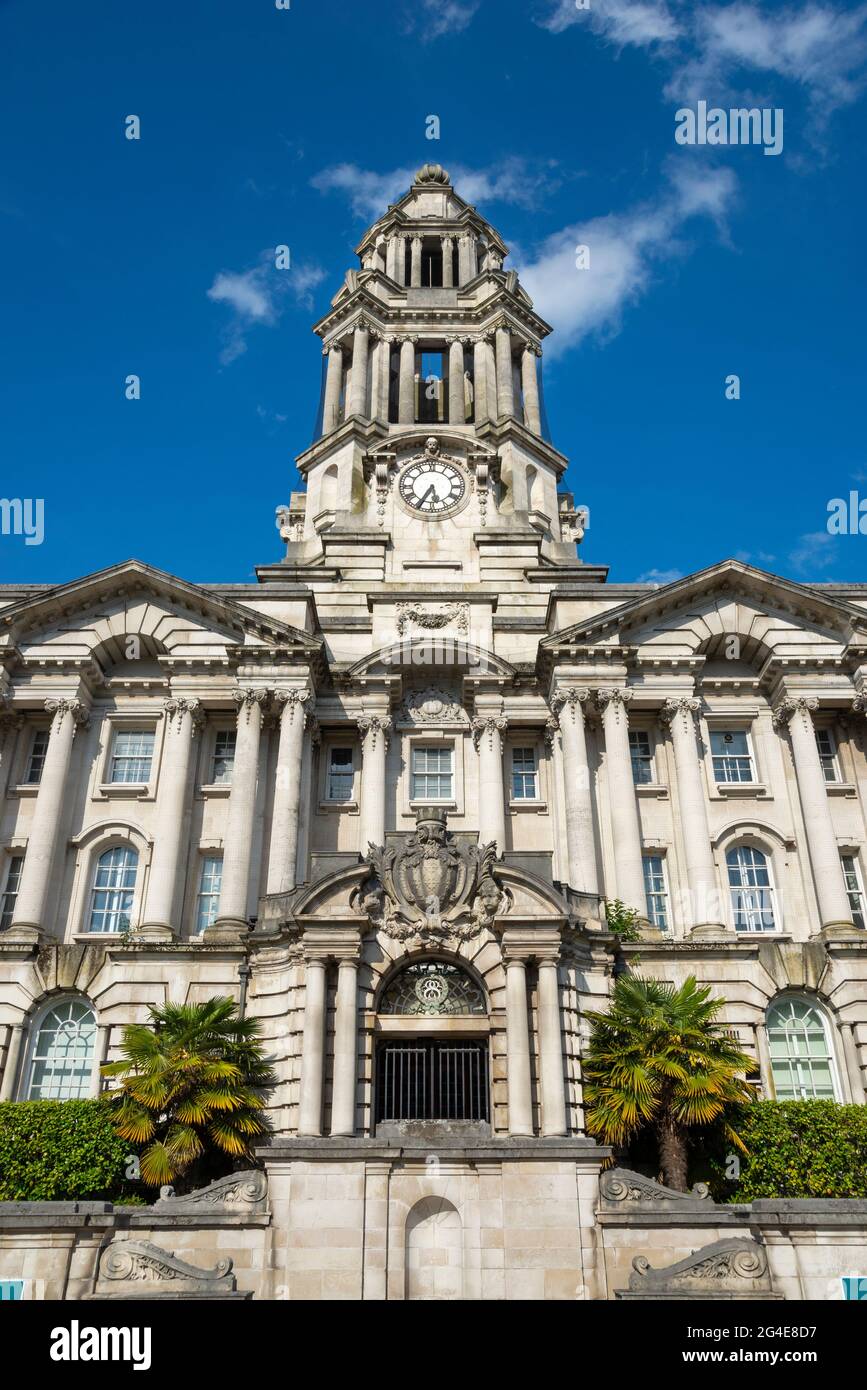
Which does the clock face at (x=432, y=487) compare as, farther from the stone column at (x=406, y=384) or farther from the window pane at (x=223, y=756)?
the window pane at (x=223, y=756)

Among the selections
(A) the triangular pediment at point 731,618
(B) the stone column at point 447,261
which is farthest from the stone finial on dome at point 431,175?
(A) the triangular pediment at point 731,618

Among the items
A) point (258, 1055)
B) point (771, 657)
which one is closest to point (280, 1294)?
point (258, 1055)

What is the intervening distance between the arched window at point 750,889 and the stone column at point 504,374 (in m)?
22.2

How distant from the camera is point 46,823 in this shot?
34844 millimetres

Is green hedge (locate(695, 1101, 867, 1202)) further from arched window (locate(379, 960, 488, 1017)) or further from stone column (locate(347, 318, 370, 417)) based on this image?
stone column (locate(347, 318, 370, 417))

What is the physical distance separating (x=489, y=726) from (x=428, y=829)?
12.8 meters

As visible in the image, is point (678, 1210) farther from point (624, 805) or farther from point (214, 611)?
point (214, 611)

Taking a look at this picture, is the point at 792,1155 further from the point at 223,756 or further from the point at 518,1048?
the point at 223,756

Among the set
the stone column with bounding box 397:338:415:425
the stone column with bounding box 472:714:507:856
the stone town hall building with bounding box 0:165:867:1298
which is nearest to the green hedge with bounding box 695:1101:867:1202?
the stone town hall building with bounding box 0:165:867:1298

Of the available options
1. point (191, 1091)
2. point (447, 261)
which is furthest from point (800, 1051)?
point (447, 261)

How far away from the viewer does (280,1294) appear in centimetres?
1992

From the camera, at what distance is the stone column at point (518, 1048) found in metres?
23.0
